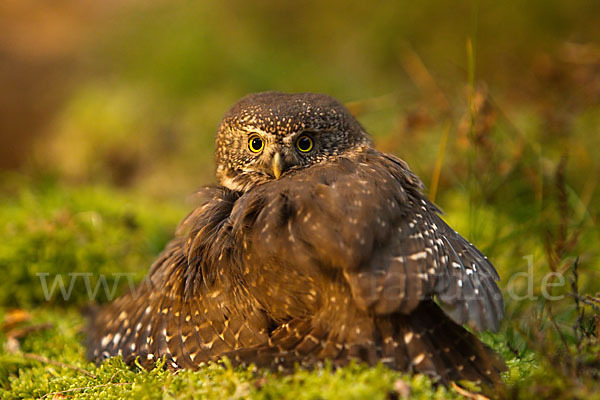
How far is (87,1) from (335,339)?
14.2m

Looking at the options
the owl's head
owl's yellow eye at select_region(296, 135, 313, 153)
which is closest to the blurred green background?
the owl's head

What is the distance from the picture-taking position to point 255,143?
3.09 meters

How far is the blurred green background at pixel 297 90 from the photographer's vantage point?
423 cm

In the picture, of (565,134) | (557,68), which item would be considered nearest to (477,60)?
(557,68)

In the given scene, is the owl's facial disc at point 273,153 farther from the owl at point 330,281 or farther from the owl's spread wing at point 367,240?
the owl's spread wing at point 367,240

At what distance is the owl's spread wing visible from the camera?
6.98 ft

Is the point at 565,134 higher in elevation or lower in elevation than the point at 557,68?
lower

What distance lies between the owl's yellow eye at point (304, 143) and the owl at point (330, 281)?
0.18 meters

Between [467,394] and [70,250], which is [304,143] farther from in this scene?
[70,250]

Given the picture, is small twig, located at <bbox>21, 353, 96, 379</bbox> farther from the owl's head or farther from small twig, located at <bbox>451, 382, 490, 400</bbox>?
small twig, located at <bbox>451, 382, 490, 400</bbox>

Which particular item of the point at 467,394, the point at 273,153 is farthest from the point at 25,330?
the point at 467,394

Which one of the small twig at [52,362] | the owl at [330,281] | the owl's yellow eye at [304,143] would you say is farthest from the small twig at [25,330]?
the owl's yellow eye at [304,143]

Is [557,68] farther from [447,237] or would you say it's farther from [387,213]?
[387,213]

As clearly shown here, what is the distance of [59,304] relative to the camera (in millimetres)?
4426
